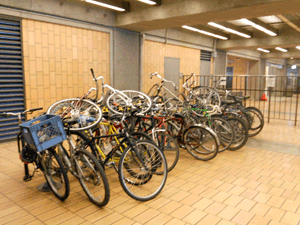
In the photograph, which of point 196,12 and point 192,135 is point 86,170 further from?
point 196,12

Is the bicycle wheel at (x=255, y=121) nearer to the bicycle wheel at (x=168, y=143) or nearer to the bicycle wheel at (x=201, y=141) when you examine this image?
the bicycle wheel at (x=201, y=141)

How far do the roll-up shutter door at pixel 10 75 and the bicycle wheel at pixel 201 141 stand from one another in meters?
3.67

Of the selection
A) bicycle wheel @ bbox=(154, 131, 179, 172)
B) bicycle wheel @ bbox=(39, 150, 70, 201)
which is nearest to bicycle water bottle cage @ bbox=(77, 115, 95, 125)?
bicycle wheel @ bbox=(39, 150, 70, 201)

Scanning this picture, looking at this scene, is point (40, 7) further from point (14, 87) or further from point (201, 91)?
point (201, 91)

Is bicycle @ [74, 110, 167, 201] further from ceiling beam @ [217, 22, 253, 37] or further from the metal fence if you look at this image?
ceiling beam @ [217, 22, 253, 37]

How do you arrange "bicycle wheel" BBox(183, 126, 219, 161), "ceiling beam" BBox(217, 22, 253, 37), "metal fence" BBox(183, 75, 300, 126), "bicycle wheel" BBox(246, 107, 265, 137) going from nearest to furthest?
"bicycle wheel" BBox(183, 126, 219, 161)
"bicycle wheel" BBox(246, 107, 265, 137)
"metal fence" BBox(183, 75, 300, 126)
"ceiling beam" BBox(217, 22, 253, 37)

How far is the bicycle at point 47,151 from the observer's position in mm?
2564

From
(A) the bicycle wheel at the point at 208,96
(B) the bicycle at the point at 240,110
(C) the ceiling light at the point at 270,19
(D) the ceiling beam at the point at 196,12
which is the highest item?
(C) the ceiling light at the point at 270,19

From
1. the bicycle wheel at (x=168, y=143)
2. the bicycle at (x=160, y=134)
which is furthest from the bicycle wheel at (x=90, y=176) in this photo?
the bicycle wheel at (x=168, y=143)

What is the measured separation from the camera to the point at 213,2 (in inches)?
217

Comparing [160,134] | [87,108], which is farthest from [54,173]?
[160,134]

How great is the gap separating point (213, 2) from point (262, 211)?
4351 millimetres

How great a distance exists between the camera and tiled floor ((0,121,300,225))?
8.57 feet

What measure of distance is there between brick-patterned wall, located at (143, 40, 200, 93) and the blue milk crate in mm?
6259
